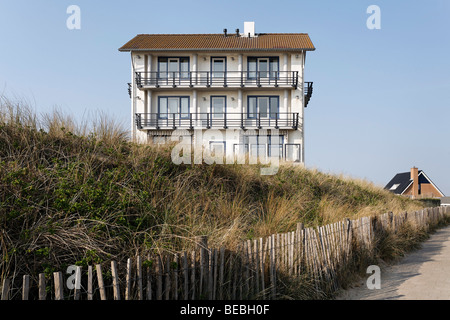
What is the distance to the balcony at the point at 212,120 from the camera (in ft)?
92.5

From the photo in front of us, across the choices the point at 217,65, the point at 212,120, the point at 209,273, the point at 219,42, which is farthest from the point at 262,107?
the point at 209,273

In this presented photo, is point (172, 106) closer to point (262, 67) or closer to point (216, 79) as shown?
point (216, 79)

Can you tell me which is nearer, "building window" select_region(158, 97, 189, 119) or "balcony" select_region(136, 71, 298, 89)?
"balcony" select_region(136, 71, 298, 89)

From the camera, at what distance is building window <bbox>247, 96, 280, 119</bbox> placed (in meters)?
28.8

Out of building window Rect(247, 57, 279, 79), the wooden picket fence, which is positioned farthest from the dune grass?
building window Rect(247, 57, 279, 79)

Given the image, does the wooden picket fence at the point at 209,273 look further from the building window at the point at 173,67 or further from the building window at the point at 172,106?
the building window at the point at 173,67

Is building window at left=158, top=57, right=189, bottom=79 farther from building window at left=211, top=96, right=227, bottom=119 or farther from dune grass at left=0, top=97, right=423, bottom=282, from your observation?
dune grass at left=0, top=97, right=423, bottom=282

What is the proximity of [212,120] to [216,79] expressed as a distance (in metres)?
3.21

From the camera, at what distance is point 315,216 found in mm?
10555

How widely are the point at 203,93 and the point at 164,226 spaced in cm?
2359

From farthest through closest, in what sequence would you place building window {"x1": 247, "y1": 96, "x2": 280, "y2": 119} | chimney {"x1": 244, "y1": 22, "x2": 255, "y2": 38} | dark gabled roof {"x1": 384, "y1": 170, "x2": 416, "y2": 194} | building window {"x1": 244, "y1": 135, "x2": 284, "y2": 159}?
dark gabled roof {"x1": 384, "y1": 170, "x2": 416, "y2": 194} < chimney {"x1": 244, "y1": 22, "x2": 255, "y2": 38} < building window {"x1": 247, "y1": 96, "x2": 280, "y2": 119} < building window {"x1": 244, "y1": 135, "x2": 284, "y2": 159}

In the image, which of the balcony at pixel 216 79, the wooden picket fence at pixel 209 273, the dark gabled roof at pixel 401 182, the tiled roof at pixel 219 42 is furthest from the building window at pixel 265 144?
the dark gabled roof at pixel 401 182

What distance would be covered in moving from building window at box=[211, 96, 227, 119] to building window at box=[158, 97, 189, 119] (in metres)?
2.01
